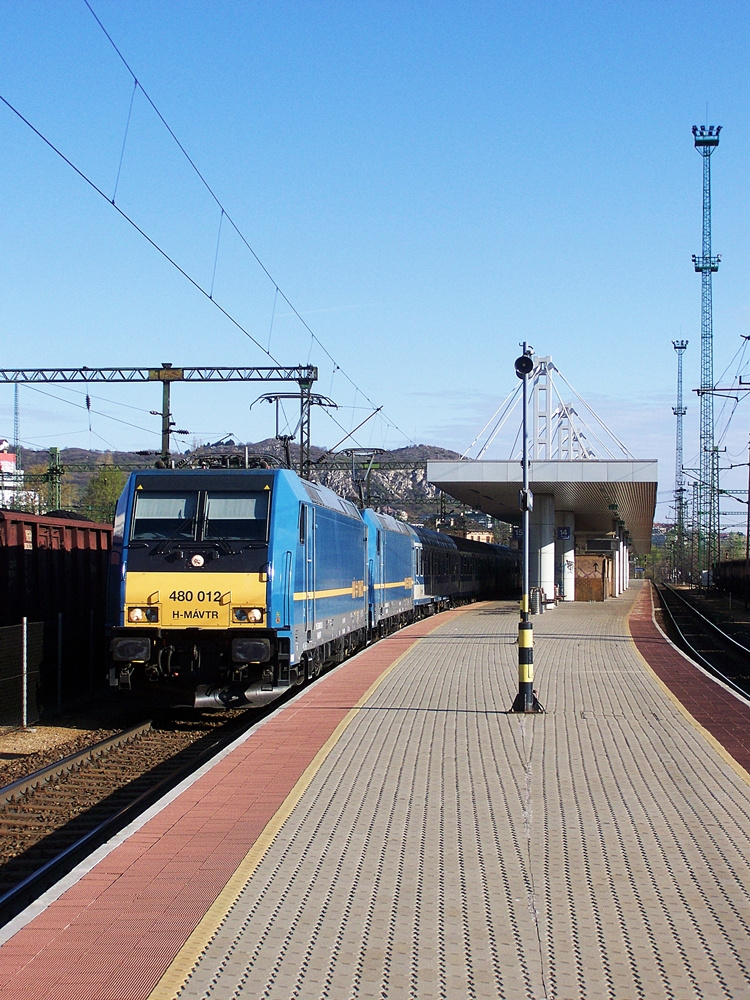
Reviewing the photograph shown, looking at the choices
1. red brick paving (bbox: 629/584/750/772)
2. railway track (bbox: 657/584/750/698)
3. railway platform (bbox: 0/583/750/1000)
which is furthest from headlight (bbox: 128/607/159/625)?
railway track (bbox: 657/584/750/698)

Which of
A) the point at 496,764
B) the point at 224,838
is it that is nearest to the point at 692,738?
the point at 496,764

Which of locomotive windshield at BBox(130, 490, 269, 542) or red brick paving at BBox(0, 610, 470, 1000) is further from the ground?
locomotive windshield at BBox(130, 490, 269, 542)

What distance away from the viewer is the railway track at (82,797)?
26.6ft

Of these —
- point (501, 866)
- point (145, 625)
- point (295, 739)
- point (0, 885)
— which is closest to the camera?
point (501, 866)

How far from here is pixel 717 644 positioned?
32062mm

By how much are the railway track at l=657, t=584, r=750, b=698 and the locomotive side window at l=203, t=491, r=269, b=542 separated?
24.8 feet

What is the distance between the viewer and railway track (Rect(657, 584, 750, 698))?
23.3 meters

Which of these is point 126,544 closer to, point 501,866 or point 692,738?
point 692,738

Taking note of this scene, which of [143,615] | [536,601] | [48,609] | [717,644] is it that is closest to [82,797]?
[143,615]

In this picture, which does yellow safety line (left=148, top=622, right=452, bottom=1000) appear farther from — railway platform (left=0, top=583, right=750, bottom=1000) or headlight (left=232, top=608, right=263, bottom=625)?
headlight (left=232, top=608, right=263, bottom=625)

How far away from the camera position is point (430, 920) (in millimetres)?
5590

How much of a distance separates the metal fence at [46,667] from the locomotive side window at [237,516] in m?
2.93

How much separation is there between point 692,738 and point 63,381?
23130 millimetres

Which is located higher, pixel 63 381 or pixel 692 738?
pixel 63 381
